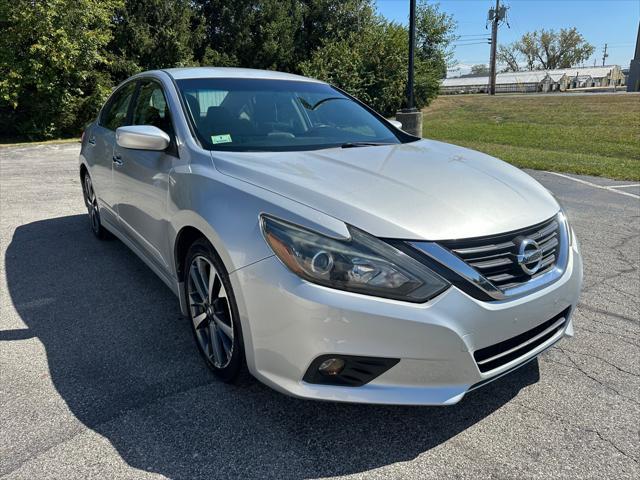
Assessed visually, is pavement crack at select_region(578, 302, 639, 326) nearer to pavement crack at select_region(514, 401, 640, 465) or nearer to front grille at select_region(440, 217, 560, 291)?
pavement crack at select_region(514, 401, 640, 465)

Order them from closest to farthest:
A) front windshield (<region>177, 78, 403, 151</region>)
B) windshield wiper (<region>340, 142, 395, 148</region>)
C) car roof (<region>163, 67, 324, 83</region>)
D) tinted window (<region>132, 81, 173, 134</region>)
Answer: front windshield (<region>177, 78, 403, 151</region>) < windshield wiper (<region>340, 142, 395, 148</region>) < tinted window (<region>132, 81, 173, 134</region>) < car roof (<region>163, 67, 324, 83</region>)

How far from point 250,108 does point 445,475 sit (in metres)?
2.41

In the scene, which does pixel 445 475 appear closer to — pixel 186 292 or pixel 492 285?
pixel 492 285

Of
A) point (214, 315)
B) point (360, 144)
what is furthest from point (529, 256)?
point (214, 315)

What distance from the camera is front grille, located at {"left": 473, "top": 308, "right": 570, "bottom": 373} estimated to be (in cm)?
206

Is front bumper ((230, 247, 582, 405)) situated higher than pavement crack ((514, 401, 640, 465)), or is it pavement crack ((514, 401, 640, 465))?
front bumper ((230, 247, 582, 405))

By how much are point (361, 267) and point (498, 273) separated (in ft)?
1.96

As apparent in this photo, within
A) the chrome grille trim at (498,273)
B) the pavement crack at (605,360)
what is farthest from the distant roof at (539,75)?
the chrome grille trim at (498,273)

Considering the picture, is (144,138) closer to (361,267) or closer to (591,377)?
(361,267)

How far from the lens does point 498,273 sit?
208cm

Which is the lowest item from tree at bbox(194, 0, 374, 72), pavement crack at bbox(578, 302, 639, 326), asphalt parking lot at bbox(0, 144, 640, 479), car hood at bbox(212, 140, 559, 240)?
pavement crack at bbox(578, 302, 639, 326)

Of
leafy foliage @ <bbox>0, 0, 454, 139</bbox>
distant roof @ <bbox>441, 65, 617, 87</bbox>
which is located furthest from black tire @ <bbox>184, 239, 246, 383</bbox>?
distant roof @ <bbox>441, 65, 617, 87</bbox>

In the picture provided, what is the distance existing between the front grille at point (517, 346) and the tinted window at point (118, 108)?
3.41 m

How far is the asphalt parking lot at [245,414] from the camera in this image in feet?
6.87
